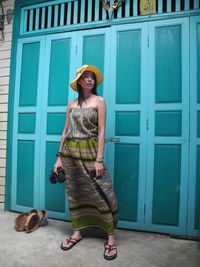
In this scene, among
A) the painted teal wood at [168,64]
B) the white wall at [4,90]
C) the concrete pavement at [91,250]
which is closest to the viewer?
the concrete pavement at [91,250]

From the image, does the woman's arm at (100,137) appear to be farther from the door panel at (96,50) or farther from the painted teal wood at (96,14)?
the painted teal wood at (96,14)

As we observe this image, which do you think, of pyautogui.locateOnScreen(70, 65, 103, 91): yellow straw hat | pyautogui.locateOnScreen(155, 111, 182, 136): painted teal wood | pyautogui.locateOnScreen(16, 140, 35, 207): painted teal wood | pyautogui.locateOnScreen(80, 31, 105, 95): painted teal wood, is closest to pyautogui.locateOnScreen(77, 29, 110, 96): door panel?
pyautogui.locateOnScreen(80, 31, 105, 95): painted teal wood

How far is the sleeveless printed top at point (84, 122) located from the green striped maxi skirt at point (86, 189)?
5 centimetres

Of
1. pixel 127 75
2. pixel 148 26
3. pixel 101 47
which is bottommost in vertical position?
pixel 127 75

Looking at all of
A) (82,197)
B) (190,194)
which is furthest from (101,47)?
(190,194)

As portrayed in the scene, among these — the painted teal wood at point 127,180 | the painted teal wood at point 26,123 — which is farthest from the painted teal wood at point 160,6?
the painted teal wood at point 26,123

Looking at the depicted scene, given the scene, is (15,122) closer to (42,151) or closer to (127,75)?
(42,151)

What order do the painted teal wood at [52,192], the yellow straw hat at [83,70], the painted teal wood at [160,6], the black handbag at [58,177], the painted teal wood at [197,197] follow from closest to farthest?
the yellow straw hat at [83,70], the black handbag at [58,177], the painted teal wood at [197,197], the painted teal wood at [160,6], the painted teal wood at [52,192]

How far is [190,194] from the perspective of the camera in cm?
258

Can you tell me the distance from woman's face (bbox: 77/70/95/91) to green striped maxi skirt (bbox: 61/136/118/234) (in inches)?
20.4

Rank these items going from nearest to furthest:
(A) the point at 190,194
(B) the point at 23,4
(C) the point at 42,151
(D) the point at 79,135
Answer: (D) the point at 79,135
(A) the point at 190,194
(C) the point at 42,151
(B) the point at 23,4

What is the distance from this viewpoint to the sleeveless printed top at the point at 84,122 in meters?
2.27

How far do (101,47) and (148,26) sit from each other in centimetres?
61

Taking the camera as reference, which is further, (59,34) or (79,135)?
(59,34)
